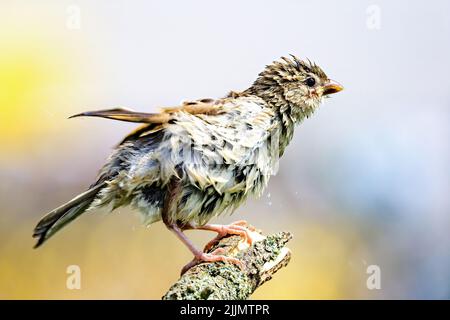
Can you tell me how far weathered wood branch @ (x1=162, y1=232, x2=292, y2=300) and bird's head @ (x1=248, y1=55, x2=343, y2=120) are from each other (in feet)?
2.34

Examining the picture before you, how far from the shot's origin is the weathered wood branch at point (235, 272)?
2559mm

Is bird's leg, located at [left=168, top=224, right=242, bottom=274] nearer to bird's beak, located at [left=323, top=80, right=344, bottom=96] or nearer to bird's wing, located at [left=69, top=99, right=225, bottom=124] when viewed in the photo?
bird's wing, located at [left=69, top=99, right=225, bottom=124]

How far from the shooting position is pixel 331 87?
11.1 feet

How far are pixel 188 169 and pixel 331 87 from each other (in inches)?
38.1

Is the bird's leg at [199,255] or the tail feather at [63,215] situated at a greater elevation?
the tail feather at [63,215]

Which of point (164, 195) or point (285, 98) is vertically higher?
point (285, 98)

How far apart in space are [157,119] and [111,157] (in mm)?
288

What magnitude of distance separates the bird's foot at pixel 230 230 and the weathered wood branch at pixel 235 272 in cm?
3

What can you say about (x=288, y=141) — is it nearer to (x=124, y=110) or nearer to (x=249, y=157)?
(x=249, y=157)

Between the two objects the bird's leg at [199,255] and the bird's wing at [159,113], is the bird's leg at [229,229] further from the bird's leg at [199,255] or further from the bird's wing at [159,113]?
the bird's wing at [159,113]

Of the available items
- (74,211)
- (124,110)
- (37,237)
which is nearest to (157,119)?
(124,110)

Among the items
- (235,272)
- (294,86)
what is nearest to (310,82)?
(294,86)

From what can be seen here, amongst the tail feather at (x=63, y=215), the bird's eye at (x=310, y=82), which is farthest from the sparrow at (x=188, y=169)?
the bird's eye at (x=310, y=82)

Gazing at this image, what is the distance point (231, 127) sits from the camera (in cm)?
307
